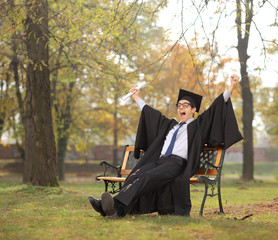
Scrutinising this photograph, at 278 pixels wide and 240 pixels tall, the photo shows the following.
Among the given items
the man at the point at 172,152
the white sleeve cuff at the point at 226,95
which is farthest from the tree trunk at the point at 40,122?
the white sleeve cuff at the point at 226,95

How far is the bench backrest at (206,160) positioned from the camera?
20.9 feet

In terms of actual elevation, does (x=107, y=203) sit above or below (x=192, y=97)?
below

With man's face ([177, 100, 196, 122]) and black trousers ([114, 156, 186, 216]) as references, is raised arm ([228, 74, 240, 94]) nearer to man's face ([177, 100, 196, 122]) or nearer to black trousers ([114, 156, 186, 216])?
man's face ([177, 100, 196, 122])

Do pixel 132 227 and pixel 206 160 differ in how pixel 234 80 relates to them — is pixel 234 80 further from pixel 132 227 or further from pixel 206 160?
pixel 132 227

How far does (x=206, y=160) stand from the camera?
6.67m

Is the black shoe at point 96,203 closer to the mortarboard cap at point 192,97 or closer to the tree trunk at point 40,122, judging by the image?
the mortarboard cap at point 192,97

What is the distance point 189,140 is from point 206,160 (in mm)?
613

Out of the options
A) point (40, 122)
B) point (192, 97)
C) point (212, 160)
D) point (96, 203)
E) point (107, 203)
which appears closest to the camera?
point (107, 203)

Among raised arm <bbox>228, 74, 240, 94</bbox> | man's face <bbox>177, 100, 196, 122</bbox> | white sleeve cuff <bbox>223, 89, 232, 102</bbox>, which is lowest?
man's face <bbox>177, 100, 196, 122</bbox>

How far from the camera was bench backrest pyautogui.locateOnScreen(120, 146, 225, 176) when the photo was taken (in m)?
6.38

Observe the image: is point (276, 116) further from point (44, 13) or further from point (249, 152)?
point (44, 13)

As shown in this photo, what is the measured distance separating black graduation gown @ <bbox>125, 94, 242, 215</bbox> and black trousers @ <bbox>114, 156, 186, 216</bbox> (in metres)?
0.12

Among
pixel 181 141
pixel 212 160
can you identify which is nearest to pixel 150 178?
pixel 181 141

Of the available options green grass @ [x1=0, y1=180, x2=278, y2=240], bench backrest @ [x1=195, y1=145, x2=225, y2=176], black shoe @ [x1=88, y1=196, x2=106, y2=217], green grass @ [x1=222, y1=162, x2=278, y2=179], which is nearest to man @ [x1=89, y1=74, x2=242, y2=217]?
black shoe @ [x1=88, y1=196, x2=106, y2=217]
